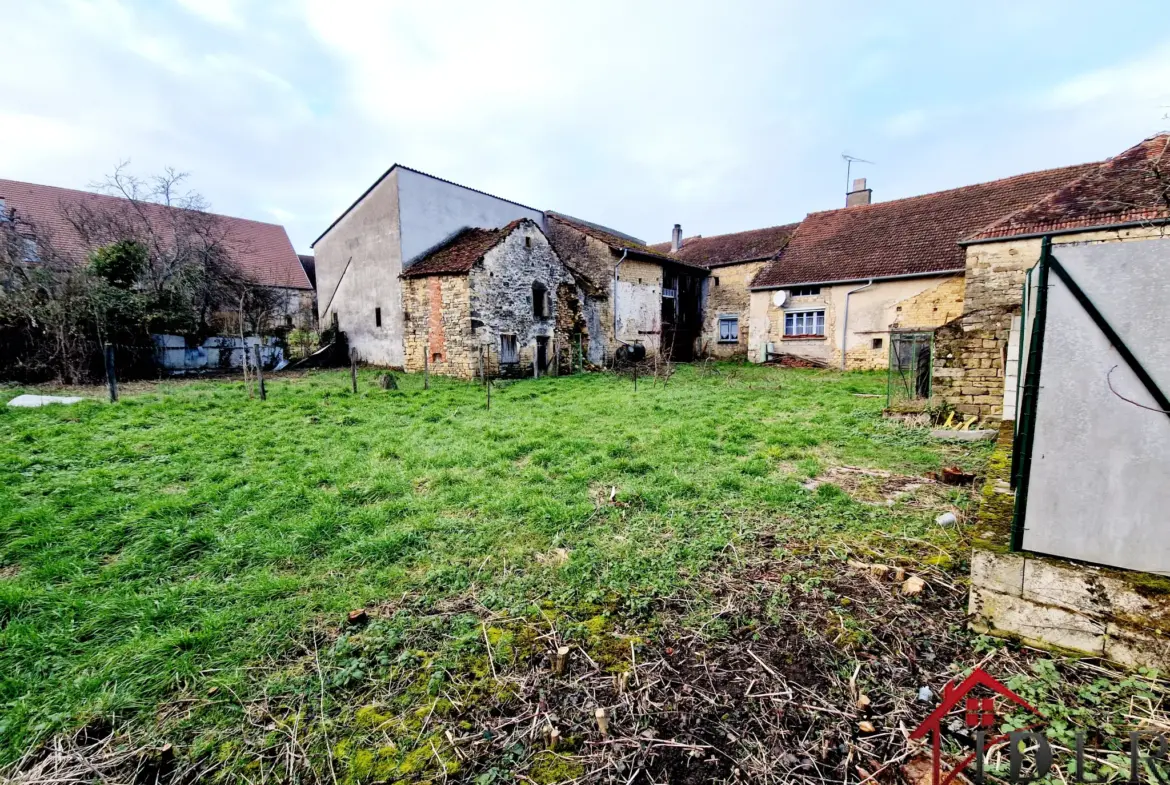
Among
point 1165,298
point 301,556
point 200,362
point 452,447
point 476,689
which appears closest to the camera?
point 1165,298

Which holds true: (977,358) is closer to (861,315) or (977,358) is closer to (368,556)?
(368,556)

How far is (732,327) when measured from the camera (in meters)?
23.6

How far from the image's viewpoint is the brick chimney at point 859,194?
70.7 ft

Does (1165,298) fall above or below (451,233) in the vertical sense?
below

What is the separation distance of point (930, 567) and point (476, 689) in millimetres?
3248

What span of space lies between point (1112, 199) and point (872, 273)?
23.9ft

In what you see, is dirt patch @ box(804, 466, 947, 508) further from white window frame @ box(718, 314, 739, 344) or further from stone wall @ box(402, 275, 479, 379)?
white window frame @ box(718, 314, 739, 344)

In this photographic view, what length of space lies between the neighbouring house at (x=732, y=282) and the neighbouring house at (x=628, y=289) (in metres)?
0.97

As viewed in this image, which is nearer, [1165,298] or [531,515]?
[1165,298]

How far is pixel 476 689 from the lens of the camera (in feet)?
8.05

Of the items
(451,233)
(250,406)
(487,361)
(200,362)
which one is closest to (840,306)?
(487,361)

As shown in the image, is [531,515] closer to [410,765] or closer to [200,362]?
[410,765]

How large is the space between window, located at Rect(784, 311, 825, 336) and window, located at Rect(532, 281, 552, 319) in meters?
9.84

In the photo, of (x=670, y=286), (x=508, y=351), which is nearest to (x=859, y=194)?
(x=670, y=286)
